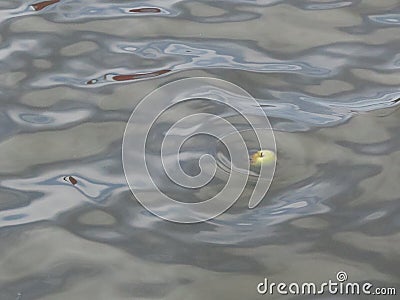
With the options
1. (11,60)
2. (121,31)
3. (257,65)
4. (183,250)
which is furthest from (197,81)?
(183,250)

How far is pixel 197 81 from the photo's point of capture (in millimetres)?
3469

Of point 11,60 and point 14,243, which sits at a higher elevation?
point 11,60

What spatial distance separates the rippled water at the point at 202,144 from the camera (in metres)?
2.59

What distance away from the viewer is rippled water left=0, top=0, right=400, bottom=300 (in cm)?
259

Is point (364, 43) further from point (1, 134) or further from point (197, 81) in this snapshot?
point (1, 134)

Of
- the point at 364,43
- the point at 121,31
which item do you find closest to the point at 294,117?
the point at 364,43

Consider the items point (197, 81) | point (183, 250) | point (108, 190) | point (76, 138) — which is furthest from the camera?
point (197, 81)

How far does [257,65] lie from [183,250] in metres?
1.15

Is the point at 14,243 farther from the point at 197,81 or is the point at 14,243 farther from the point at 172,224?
the point at 197,81

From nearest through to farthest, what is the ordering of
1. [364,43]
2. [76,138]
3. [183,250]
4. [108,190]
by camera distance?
[183,250]
[108,190]
[76,138]
[364,43]

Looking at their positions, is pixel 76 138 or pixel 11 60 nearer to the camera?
pixel 76 138

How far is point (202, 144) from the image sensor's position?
3.09 metres

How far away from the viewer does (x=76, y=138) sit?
3.15 meters

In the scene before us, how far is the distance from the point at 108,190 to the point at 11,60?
0.96 m
